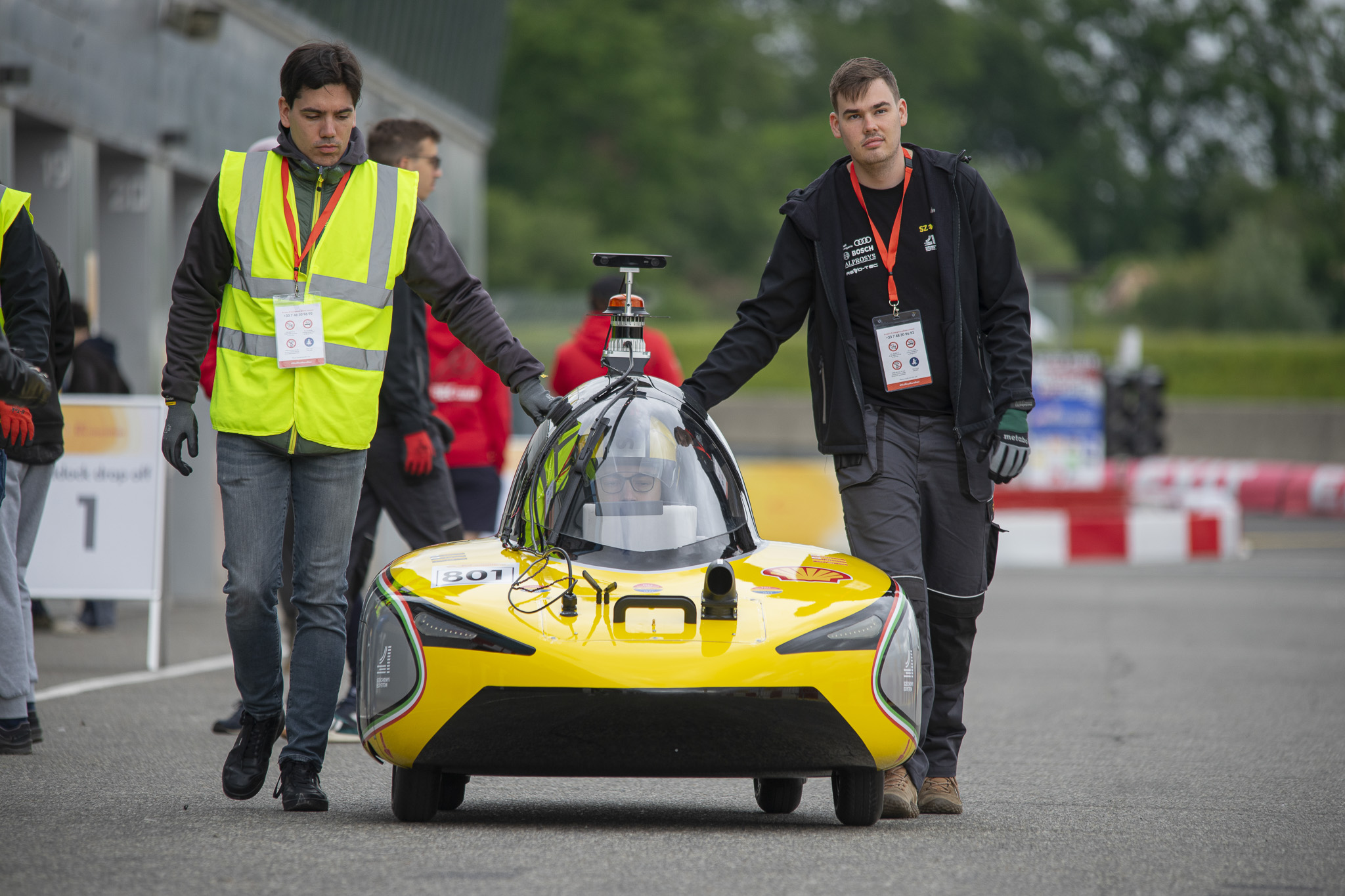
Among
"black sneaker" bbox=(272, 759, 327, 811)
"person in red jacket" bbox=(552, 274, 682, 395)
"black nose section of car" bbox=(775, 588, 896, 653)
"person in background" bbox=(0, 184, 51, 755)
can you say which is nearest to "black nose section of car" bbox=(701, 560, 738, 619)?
"black nose section of car" bbox=(775, 588, 896, 653)

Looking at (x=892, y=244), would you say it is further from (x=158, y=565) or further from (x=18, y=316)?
(x=158, y=565)

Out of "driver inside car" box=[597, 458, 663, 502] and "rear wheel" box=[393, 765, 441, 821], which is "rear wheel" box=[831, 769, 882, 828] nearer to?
"driver inside car" box=[597, 458, 663, 502]

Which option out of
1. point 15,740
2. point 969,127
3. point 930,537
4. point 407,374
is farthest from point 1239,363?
point 969,127

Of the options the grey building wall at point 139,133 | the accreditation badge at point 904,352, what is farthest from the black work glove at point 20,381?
the grey building wall at point 139,133

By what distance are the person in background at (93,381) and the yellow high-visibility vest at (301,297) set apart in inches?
269

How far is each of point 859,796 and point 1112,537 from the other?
597 inches

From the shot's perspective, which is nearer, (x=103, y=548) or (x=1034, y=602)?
(x=103, y=548)

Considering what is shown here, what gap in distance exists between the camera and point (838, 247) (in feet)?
20.1

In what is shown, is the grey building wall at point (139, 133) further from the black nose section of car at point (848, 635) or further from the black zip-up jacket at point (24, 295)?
the black nose section of car at point (848, 635)

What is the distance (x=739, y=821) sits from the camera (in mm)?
5680

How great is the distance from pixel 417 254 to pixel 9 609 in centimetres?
237

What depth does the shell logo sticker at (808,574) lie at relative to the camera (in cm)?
550

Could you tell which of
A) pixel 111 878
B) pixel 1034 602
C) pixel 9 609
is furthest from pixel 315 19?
pixel 111 878

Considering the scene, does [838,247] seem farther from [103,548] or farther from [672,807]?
[103,548]
